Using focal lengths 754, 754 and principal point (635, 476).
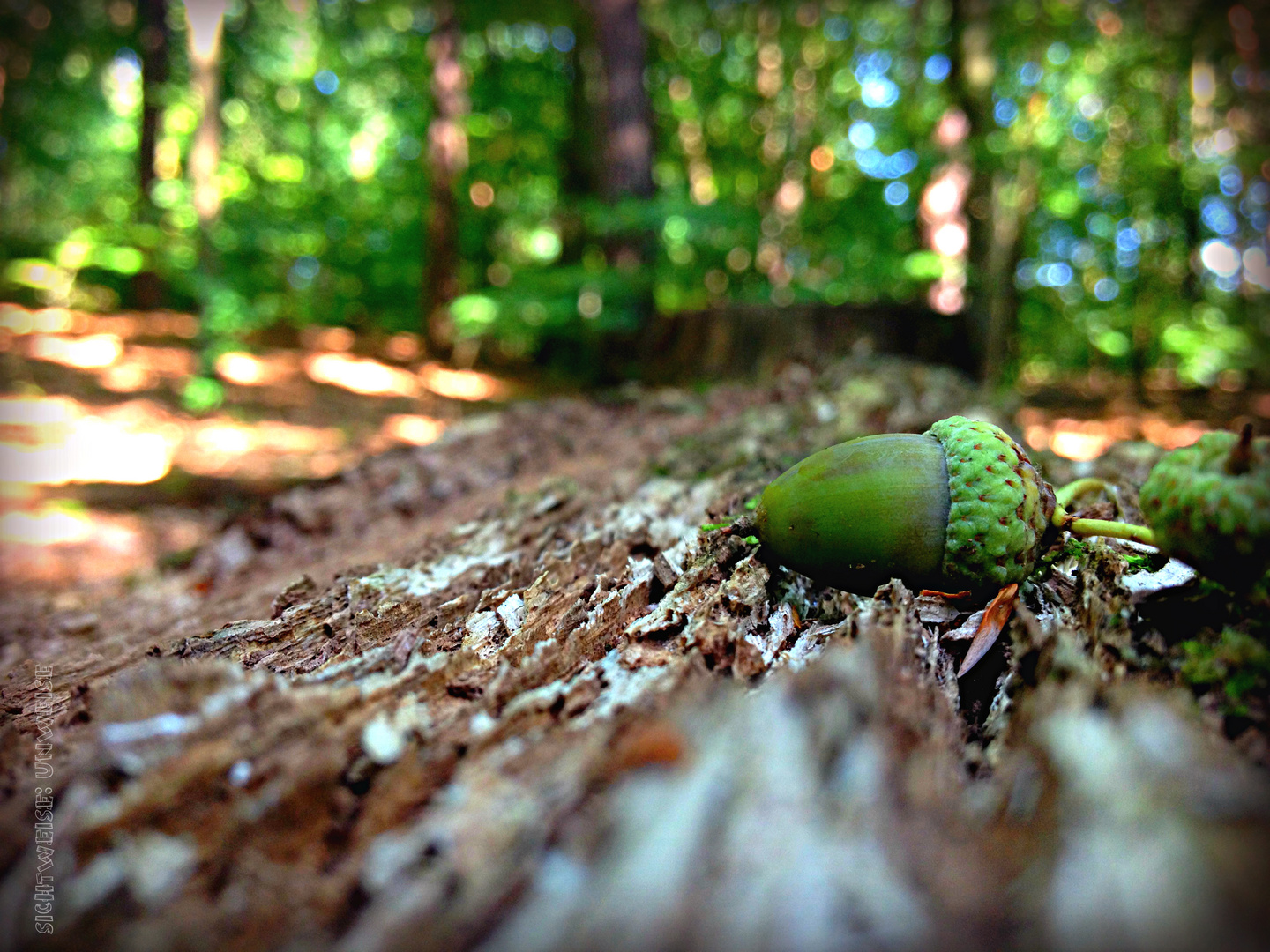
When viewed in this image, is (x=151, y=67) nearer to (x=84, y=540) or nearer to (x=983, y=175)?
(x=84, y=540)

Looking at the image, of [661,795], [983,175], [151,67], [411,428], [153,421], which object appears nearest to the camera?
[661,795]

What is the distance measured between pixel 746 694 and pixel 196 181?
20.7 ft

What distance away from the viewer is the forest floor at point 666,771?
1.58 feet

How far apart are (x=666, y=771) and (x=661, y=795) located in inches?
0.9

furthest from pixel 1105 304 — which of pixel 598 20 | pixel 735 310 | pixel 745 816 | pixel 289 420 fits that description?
pixel 745 816

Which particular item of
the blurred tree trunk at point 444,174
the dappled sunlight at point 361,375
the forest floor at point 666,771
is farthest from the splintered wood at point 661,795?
the blurred tree trunk at point 444,174

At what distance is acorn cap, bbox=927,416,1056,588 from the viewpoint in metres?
0.95

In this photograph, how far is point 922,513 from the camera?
0.96m

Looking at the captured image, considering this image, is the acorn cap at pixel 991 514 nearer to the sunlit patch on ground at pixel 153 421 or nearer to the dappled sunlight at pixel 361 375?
the sunlit patch on ground at pixel 153 421

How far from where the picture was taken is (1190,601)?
0.88m

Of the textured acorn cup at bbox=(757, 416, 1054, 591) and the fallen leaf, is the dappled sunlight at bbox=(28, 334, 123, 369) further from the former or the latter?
the fallen leaf

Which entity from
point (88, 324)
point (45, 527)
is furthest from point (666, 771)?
point (88, 324)

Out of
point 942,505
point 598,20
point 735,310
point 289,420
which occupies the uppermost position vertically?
point 598,20

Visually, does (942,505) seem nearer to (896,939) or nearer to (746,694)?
→ (746,694)
